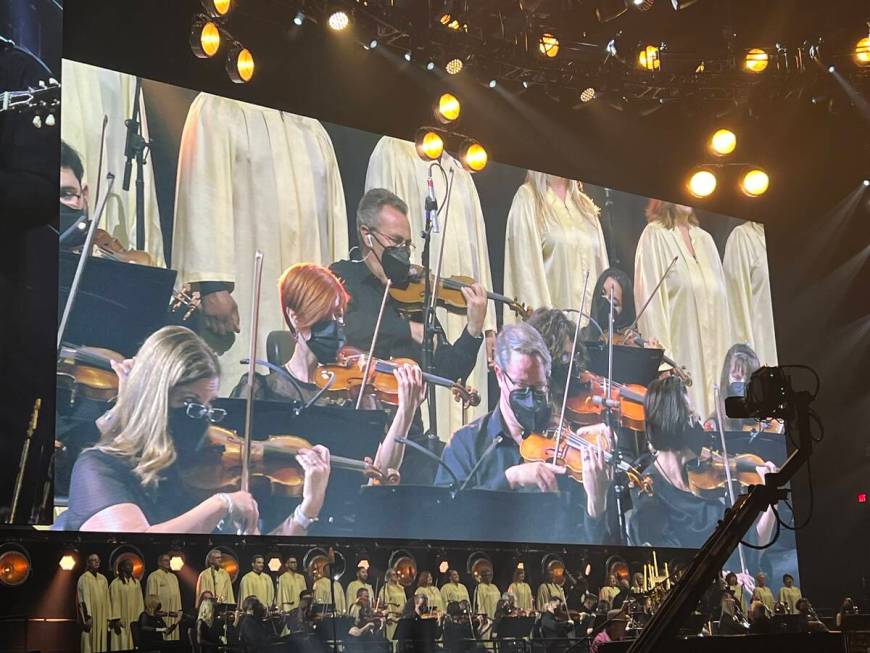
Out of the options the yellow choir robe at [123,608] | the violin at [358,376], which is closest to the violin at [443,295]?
the violin at [358,376]

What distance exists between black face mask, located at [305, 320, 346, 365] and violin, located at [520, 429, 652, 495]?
293 cm

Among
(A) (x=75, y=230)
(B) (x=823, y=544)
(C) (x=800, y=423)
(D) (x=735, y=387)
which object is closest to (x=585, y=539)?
(D) (x=735, y=387)

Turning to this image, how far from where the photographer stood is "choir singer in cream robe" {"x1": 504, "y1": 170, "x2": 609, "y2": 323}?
14.6 metres

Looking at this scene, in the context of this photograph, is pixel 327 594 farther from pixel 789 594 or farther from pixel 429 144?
pixel 789 594

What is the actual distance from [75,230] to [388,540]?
500 cm

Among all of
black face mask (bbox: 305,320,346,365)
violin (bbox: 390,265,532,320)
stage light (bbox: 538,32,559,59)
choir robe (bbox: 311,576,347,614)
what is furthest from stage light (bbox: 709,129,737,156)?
choir robe (bbox: 311,576,347,614)

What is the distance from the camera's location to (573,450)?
1434 cm

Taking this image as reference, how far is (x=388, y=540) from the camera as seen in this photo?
41.4 ft

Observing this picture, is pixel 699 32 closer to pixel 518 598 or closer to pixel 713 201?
pixel 713 201

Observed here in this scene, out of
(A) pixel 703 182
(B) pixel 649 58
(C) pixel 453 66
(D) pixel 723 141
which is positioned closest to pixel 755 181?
(D) pixel 723 141

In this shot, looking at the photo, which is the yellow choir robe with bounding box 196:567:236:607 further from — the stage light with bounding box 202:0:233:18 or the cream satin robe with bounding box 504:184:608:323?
the stage light with bounding box 202:0:233:18

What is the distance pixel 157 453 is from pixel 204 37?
4353mm

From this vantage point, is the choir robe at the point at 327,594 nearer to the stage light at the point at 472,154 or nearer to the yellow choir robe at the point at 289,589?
the yellow choir robe at the point at 289,589

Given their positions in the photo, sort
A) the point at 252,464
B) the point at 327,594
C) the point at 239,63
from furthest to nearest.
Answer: the point at 327,594 → the point at 252,464 → the point at 239,63
